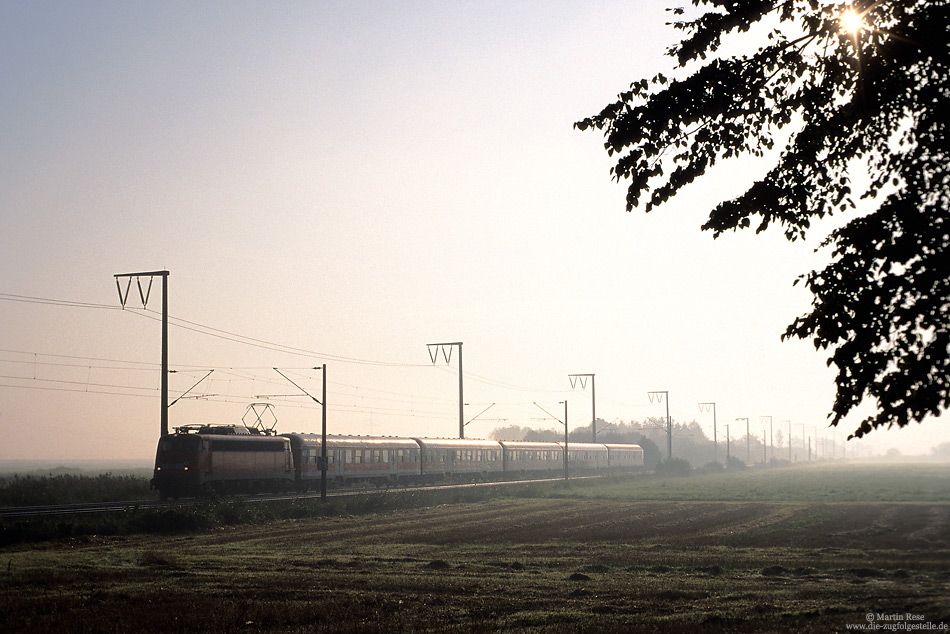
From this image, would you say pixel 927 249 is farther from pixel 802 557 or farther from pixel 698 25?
pixel 802 557

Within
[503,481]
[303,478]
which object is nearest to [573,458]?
[503,481]

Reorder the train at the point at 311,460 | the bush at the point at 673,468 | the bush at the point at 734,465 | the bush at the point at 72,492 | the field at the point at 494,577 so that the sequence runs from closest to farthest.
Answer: the field at the point at 494,577
the bush at the point at 72,492
the train at the point at 311,460
the bush at the point at 673,468
the bush at the point at 734,465

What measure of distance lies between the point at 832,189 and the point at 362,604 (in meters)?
12.1

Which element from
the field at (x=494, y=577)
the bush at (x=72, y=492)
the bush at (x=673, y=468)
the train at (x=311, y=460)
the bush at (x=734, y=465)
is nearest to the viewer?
the field at (x=494, y=577)

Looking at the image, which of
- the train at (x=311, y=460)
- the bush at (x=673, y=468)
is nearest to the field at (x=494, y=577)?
the train at (x=311, y=460)

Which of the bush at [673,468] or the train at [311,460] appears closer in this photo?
the train at [311,460]

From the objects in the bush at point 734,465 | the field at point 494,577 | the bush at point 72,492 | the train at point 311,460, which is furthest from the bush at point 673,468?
the field at point 494,577

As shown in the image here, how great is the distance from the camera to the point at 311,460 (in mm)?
62656

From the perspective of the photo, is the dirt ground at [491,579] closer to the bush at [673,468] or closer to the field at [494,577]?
the field at [494,577]

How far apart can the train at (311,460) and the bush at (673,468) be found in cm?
2787

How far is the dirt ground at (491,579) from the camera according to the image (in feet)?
56.4

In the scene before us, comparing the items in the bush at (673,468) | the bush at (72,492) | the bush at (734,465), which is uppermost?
the bush at (72,492)

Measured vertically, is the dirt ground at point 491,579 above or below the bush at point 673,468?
above

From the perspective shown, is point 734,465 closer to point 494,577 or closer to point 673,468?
point 673,468
